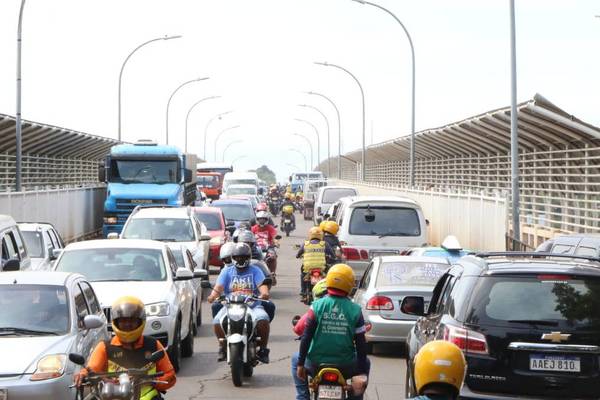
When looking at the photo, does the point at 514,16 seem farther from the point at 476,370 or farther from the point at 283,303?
the point at 476,370

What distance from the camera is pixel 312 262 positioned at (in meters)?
19.7

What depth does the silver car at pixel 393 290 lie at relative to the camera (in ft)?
51.8

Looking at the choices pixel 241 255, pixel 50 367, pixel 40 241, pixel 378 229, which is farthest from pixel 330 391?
pixel 378 229

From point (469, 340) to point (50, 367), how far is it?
3286mm

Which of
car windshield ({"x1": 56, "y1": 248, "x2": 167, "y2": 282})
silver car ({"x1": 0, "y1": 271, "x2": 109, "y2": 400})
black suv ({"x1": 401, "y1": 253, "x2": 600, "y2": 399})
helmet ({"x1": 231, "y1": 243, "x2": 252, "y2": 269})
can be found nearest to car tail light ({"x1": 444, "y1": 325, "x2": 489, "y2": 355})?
black suv ({"x1": 401, "y1": 253, "x2": 600, "y2": 399})

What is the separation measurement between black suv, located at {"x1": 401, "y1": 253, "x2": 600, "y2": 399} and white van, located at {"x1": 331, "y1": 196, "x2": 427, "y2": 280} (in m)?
14.0

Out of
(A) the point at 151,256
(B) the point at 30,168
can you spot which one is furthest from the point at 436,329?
(B) the point at 30,168

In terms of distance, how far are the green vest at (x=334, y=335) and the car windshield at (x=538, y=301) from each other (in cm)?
86

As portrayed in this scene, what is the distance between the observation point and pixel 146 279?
15492 millimetres

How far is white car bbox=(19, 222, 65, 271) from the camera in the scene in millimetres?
21016

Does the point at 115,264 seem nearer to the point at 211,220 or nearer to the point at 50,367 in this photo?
the point at 50,367

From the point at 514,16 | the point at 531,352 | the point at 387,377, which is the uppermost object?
the point at 514,16

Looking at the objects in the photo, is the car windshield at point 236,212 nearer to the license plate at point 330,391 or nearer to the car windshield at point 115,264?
the car windshield at point 115,264

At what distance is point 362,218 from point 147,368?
15576 mm
